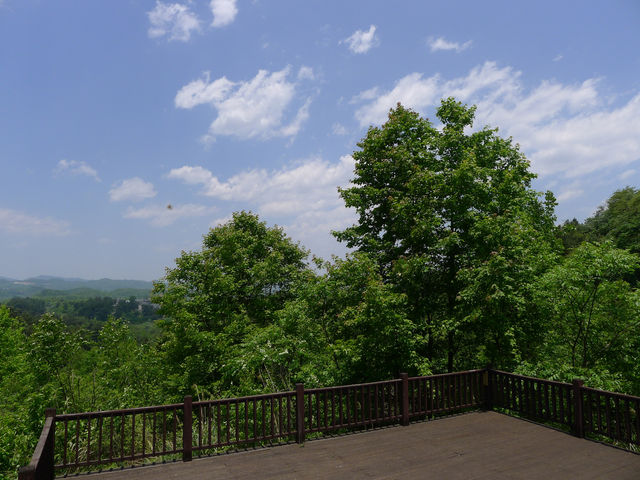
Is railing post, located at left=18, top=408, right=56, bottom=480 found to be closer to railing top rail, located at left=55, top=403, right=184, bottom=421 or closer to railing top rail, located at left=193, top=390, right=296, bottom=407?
railing top rail, located at left=55, top=403, right=184, bottom=421

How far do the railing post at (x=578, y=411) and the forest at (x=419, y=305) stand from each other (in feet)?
8.25

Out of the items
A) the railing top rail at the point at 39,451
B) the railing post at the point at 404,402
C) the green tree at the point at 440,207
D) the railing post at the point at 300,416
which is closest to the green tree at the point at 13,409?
the railing top rail at the point at 39,451

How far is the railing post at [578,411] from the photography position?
5.38 metres

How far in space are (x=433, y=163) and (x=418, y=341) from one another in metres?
5.13

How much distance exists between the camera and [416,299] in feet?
34.0

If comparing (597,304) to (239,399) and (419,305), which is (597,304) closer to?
(419,305)

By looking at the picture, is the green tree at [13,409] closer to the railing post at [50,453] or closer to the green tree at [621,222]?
the railing post at [50,453]

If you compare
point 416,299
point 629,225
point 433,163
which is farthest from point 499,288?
point 629,225

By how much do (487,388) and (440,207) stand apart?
16.0 ft

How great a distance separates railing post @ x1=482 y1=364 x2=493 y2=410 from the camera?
6.94 m

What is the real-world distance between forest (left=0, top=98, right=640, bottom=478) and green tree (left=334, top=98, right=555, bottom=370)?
0.14 ft

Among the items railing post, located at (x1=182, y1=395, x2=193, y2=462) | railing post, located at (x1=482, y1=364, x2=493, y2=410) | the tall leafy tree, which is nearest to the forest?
the tall leafy tree

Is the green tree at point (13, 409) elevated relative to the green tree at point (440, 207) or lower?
lower

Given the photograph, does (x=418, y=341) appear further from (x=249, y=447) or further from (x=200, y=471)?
(x=200, y=471)
